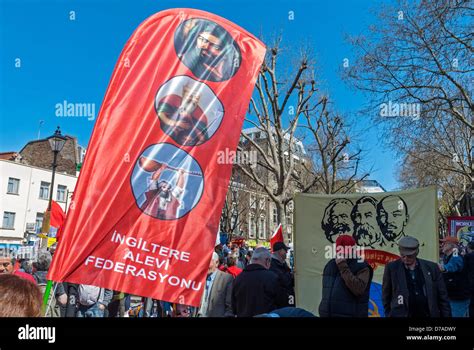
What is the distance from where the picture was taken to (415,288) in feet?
13.4

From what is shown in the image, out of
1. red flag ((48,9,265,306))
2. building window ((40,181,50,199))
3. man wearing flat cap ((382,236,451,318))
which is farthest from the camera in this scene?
building window ((40,181,50,199))

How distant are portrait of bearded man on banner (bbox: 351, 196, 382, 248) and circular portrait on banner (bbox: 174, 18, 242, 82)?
5470mm

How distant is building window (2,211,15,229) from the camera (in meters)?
40.6

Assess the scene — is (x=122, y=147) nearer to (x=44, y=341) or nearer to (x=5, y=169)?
(x=44, y=341)

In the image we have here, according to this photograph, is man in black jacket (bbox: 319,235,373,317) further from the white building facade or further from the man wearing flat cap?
the white building facade

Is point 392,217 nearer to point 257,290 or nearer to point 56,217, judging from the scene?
point 257,290

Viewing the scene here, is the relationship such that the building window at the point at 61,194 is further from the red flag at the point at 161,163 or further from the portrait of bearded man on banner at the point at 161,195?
the portrait of bearded man on banner at the point at 161,195

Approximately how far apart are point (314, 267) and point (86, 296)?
3.97 metres

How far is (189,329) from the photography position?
131 cm

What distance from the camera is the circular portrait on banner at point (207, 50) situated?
2.51 meters

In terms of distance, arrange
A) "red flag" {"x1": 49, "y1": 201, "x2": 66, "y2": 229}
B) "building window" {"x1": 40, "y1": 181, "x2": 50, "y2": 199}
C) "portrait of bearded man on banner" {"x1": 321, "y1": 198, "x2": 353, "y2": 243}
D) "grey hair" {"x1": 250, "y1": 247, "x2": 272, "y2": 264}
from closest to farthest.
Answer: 1. "grey hair" {"x1": 250, "y1": 247, "x2": 272, "y2": 264}
2. "portrait of bearded man on banner" {"x1": 321, "y1": 198, "x2": 353, "y2": 243}
3. "red flag" {"x1": 49, "y1": 201, "x2": 66, "y2": 229}
4. "building window" {"x1": 40, "y1": 181, "x2": 50, "y2": 199}

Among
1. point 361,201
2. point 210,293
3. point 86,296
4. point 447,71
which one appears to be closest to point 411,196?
point 361,201

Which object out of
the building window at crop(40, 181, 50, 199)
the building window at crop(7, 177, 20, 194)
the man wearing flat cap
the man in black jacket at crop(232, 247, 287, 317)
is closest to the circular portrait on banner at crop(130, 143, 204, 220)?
the man in black jacket at crop(232, 247, 287, 317)

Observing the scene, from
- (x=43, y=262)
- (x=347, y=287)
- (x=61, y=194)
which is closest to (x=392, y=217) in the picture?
(x=347, y=287)
